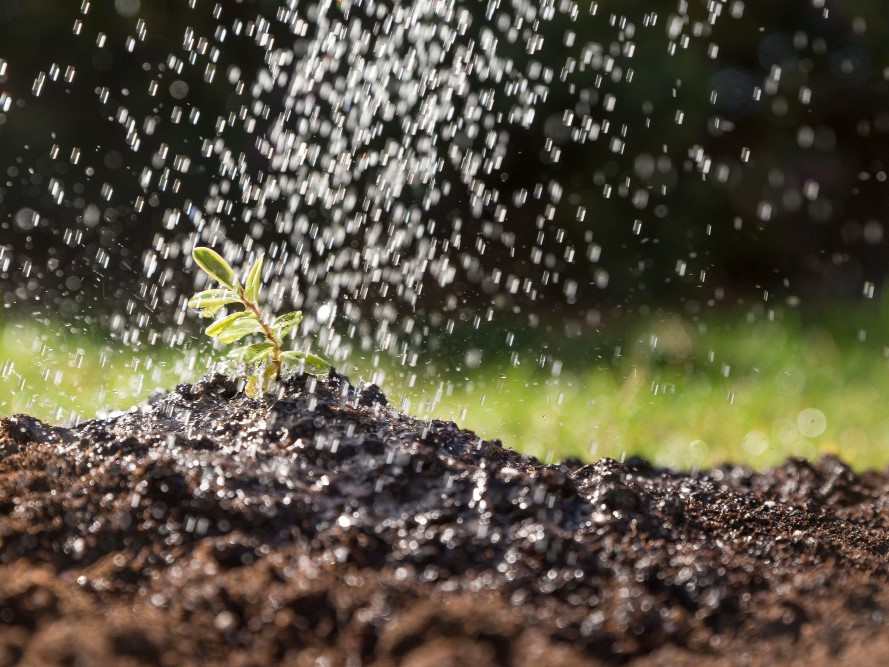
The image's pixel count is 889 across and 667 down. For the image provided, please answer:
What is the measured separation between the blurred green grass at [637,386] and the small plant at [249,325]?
3.65 ft

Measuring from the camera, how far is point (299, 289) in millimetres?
5797

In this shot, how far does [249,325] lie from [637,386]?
8.42 feet

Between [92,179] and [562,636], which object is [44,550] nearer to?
[562,636]

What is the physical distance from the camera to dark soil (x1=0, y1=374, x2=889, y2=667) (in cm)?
110

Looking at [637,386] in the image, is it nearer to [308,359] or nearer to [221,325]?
[308,359]

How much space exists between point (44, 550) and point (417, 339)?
387 cm

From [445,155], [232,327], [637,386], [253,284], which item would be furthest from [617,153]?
[232,327]

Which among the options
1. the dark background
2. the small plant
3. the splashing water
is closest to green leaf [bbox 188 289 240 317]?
the small plant

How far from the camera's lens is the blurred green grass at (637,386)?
331 cm

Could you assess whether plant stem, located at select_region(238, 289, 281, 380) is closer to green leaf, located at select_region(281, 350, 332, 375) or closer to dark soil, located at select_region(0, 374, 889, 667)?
green leaf, located at select_region(281, 350, 332, 375)

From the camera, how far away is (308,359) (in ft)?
6.65

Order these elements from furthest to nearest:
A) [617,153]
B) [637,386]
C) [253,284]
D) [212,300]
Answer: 1. [617,153]
2. [637,386]
3. [253,284]
4. [212,300]

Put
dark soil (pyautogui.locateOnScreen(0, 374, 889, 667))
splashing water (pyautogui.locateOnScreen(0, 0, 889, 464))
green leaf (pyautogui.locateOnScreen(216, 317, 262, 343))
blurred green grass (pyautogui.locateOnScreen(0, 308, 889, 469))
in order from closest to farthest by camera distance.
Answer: dark soil (pyautogui.locateOnScreen(0, 374, 889, 667)), green leaf (pyautogui.locateOnScreen(216, 317, 262, 343)), blurred green grass (pyautogui.locateOnScreen(0, 308, 889, 469)), splashing water (pyautogui.locateOnScreen(0, 0, 889, 464))

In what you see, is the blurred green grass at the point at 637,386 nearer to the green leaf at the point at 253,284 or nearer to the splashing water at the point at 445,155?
the splashing water at the point at 445,155
